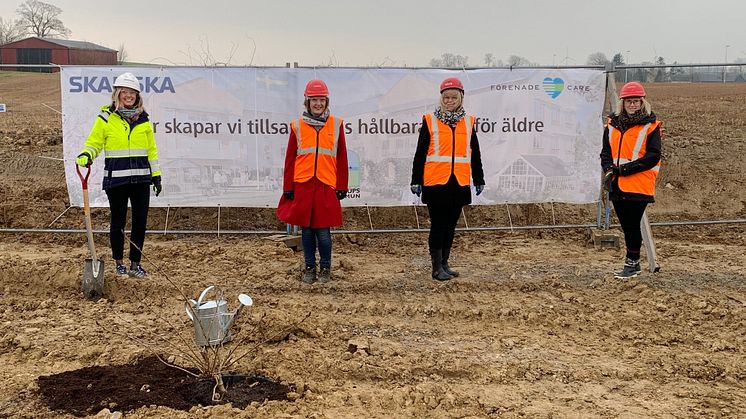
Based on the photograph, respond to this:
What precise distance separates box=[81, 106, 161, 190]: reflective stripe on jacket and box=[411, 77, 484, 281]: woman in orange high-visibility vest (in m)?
2.68

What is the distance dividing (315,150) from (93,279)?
7.95 ft

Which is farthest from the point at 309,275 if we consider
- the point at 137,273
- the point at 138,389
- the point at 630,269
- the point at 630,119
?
the point at 630,119

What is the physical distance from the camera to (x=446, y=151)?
6.59m

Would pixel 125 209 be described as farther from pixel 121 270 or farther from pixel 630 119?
pixel 630 119

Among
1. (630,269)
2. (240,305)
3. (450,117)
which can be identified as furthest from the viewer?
(630,269)

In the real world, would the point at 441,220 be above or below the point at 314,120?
below

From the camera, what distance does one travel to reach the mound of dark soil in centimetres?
405

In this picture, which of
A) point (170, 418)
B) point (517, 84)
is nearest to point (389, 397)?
point (170, 418)

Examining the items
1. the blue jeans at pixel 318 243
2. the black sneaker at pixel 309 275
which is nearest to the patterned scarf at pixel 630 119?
the blue jeans at pixel 318 243

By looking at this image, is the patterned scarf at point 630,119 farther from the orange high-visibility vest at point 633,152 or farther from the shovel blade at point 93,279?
the shovel blade at point 93,279

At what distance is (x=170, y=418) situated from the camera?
3.85 metres

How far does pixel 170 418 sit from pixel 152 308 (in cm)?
233

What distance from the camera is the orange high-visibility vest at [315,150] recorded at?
21.2 ft

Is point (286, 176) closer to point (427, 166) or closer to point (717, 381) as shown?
point (427, 166)
